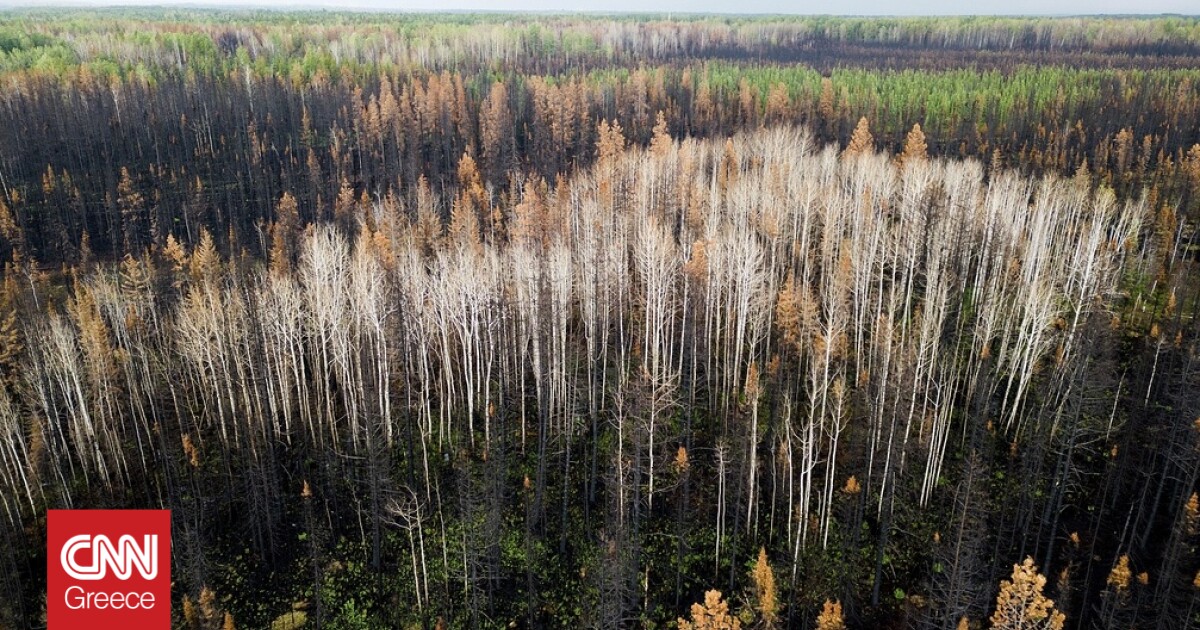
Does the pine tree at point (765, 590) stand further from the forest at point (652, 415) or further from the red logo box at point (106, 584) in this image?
the red logo box at point (106, 584)

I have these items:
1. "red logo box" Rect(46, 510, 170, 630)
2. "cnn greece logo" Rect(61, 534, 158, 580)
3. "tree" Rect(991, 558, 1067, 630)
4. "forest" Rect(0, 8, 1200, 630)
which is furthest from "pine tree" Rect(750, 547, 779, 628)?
"cnn greece logo" Rect(61, 534, 158, 580)

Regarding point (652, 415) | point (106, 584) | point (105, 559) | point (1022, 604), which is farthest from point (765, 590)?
point (105, 559)

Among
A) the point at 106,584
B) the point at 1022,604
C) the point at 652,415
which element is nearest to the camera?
the point at 1022,604

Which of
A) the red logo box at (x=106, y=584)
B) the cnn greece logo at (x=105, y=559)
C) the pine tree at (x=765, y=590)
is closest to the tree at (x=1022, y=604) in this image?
the pine tree at (x=765, y=590)

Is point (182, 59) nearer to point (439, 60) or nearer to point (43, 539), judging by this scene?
point (439, 60)

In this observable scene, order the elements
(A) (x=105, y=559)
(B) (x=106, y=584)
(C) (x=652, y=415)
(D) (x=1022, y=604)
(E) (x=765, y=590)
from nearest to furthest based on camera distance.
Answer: (D) (x=1022, y=604), (E) (x=765, y=590), (B) (x=106, y=584), (A) (x=105, y=559), (C) (x=652, y=415)

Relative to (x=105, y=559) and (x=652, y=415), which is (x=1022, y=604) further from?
(x=105, y=559)

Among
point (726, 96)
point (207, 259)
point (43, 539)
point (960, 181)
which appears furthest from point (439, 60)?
point (43, 539)

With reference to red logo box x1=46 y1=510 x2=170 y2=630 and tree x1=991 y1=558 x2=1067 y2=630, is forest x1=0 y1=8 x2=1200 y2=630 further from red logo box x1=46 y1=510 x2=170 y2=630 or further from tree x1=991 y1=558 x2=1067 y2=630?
red logo box x1=46 y1=510 x2=170 y2=630
